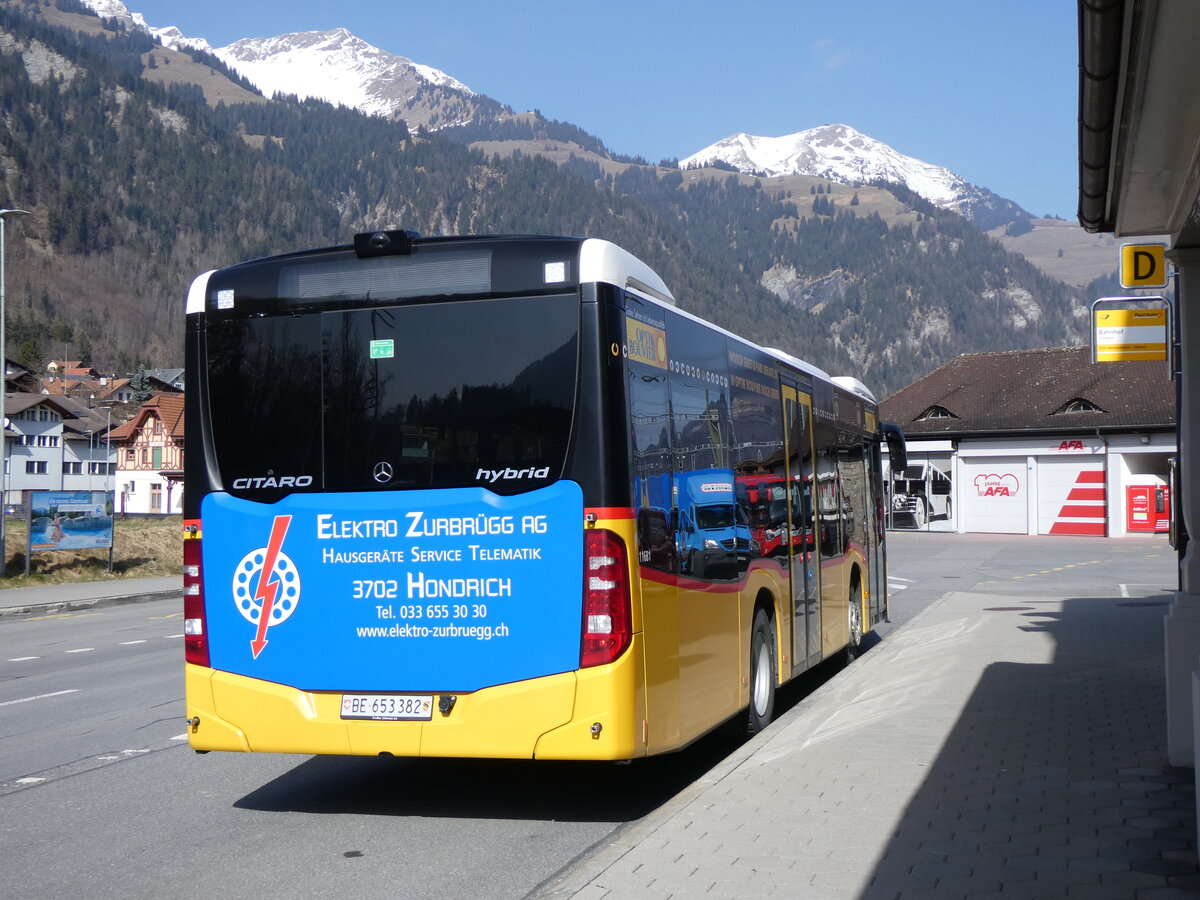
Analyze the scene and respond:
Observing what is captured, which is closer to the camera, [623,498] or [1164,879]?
[1164,879]

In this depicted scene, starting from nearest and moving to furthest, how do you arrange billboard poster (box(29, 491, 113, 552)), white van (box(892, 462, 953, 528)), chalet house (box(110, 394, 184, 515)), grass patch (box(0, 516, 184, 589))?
billboard poster (box(29, 491, 113, 552))
grass patch (box(0, 516, 184, 589))
white van (box(892, 462, 953, 528))
chalet house (box(110, 394, 184, 515))

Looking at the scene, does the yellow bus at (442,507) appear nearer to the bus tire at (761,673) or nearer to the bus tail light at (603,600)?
the bus tail light at (603,600)

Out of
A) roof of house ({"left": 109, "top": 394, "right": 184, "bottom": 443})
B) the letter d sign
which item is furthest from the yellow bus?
roof of house ({"left": 109, "top": 394, "right": 184, "bottom": 443})

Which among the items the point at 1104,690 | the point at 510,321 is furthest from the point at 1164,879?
the point at 1104,690

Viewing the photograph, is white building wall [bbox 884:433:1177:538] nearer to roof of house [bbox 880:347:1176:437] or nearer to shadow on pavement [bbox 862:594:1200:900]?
roof of house [bbox 880:347:1176:437]

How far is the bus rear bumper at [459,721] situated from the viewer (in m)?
6.59

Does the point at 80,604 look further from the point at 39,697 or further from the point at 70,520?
the point at 39,697

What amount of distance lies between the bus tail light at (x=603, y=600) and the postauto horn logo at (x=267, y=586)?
163 cm

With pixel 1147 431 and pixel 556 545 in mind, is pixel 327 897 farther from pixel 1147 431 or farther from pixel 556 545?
pixel 1147 431

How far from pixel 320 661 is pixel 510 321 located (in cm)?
207

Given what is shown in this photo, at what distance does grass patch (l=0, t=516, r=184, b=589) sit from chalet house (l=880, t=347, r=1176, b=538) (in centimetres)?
3087

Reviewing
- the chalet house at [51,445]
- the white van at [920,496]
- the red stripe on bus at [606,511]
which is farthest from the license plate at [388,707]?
the chalet house at [51,445]

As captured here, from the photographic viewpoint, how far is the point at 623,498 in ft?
21.9

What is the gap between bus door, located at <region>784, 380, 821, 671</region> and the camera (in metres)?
10.5
